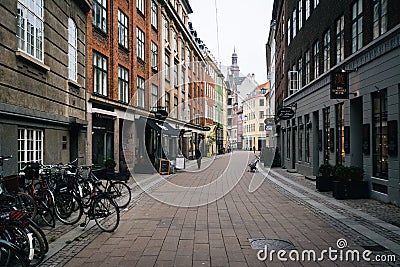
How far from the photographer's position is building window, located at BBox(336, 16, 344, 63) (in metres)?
16.8

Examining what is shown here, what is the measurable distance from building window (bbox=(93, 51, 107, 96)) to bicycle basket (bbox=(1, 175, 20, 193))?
38.1ft

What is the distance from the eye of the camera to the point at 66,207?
9.14 m

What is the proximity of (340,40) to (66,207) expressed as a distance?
13096 mm

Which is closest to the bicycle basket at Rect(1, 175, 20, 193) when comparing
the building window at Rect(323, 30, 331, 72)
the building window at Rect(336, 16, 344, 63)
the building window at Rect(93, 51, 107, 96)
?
the building window at Rect(93, 51, 107, 96)

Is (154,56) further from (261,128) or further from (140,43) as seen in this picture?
(261,128)

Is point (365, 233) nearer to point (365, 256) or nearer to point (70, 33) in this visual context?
point (365, 256)

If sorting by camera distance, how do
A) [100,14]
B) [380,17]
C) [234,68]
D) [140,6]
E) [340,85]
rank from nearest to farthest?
[380,17]
[340,85]
[100,14]
[140,6]
[234,68]

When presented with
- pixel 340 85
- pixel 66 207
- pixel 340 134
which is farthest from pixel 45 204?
pixel 340 134

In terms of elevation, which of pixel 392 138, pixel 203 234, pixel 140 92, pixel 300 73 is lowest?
pixel 203 234

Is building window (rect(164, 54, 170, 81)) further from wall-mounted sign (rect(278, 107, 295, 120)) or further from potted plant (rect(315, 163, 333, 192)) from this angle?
potted plant (rect(315, 163, 333, 192))

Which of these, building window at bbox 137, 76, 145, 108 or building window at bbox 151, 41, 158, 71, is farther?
building window at bbox 151, 41, 158, 71

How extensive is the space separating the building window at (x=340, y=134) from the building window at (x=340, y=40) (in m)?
2.02

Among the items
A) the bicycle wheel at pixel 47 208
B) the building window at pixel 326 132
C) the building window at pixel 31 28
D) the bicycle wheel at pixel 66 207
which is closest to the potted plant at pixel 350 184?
the building window at pixel 326 132

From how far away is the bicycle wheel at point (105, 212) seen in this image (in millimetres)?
8398
